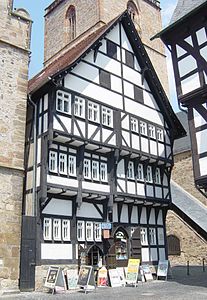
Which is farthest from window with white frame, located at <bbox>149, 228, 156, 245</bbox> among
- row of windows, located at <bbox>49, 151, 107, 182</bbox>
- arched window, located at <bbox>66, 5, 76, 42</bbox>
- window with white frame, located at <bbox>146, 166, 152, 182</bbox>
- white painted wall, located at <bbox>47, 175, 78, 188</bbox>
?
arched window, located at <bbox>66, 5, 76, 42</bbox>

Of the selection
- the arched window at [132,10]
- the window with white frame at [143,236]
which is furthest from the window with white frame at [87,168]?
the arched window at [132,10]

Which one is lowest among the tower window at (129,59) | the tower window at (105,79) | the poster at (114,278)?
the poster at (114,278)

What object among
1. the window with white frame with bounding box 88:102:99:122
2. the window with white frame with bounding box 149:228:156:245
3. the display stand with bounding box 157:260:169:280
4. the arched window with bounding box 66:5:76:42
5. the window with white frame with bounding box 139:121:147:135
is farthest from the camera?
the arched window with bounding box 66:5:76:42

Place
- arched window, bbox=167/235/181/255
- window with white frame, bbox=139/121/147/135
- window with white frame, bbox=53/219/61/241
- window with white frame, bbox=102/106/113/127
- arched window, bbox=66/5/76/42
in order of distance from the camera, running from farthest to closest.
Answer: arched window, bbox=66/5/76/42
arched window, bbox=167/235/181/255
window with white frame, bbox=139/121/147/135
window with white frame, bbox=102/106/113/127
window with white frame, bbox=53/219/61/241

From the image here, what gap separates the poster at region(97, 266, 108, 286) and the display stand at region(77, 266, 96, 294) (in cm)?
73

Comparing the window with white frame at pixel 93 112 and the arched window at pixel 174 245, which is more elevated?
the window with white frame at pixel 93 112

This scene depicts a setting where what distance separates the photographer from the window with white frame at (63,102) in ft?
50.0

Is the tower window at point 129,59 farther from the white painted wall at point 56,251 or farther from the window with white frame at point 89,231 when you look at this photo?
the white painted wall at point 56,251

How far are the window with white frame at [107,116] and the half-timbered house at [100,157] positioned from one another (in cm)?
5

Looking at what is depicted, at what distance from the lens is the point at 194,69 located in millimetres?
15211

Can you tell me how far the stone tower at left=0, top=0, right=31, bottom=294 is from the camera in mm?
13289

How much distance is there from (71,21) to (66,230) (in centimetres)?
2528

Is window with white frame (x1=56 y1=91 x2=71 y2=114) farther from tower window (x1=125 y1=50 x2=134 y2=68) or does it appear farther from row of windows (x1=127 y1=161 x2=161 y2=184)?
tower window (x1=125 y1=50 x2=134 y2=68)

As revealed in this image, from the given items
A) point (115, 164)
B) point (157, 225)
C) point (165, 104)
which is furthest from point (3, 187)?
point (165, 104)
